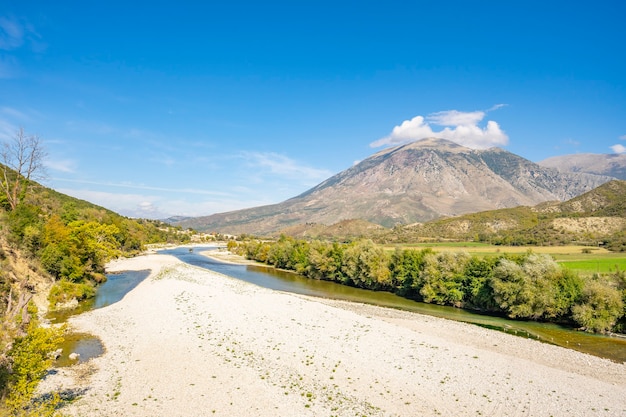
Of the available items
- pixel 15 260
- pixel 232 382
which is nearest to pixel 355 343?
pixel 232 382

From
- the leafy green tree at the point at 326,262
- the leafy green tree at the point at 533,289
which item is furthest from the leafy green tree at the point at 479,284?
the leafy green tree at the point at 326,262

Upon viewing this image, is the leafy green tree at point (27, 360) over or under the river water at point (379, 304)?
over

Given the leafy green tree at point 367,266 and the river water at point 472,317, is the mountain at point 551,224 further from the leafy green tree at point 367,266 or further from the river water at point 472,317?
the river water at point 472,317

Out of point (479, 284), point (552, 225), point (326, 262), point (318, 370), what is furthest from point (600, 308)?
point (552, 225)

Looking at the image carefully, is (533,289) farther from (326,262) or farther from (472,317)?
(326,262)

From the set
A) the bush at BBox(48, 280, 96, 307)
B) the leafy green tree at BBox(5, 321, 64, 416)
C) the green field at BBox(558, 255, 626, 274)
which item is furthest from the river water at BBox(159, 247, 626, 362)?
the leafy green tree at BBox(5, 321, 64, 416)

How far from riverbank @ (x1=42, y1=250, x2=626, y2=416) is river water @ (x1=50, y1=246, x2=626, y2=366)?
2359mm

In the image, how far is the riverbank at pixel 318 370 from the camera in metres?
19.3

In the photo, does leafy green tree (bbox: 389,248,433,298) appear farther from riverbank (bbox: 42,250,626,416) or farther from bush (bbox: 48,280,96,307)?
bush (bbox: 48,280,96,307)

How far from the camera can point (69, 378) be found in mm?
21625

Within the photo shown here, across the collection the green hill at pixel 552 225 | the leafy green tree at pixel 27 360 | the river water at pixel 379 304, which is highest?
the green hill at pixel 552 225

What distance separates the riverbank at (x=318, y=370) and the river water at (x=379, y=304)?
236 cm

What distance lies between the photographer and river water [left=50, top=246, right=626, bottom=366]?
30047 millimetres

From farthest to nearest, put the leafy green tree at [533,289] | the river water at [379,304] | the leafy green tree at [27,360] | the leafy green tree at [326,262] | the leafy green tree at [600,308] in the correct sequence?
the leafy green tree at [326,262] → the leafy green tree at [533,289] → the leafy green tree at [600,308] → the river water at [379,304] → the leafy green tree at [27,360]
